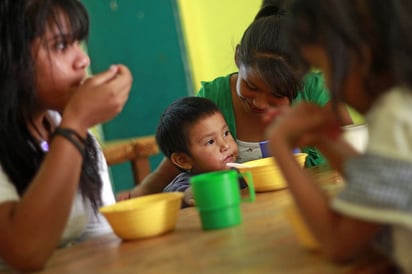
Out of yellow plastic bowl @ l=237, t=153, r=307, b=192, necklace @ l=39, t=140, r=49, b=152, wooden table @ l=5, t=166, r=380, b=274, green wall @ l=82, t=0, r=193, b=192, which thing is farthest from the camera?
green wall @ l=82, t=0, r=193, b=192

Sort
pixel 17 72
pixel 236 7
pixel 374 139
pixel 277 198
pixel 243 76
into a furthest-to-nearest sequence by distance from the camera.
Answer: pixel 236 7 → pixel 243 76 → pixel 277 198 → pixel 17 72 → pixel 374 139

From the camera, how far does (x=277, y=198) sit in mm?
1444

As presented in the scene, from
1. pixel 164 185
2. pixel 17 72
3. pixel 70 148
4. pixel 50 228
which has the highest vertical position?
pixel 17 72

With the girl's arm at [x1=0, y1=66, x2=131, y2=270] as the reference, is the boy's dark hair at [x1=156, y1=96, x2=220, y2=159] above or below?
below

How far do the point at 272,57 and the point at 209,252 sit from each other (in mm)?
1010

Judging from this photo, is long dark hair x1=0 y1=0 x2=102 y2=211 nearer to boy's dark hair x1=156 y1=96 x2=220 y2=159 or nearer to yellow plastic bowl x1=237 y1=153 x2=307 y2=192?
yellow plastic bowl x1=237 y1=153 x2=307 y2=192

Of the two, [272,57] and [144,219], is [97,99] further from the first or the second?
[272,57]

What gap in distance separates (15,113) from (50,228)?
0.31 metres

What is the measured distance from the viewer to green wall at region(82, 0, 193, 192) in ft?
11.5

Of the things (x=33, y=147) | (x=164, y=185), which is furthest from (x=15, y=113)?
(x=164, y=185)

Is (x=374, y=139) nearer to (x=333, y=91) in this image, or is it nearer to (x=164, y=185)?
(x=333, y=91)

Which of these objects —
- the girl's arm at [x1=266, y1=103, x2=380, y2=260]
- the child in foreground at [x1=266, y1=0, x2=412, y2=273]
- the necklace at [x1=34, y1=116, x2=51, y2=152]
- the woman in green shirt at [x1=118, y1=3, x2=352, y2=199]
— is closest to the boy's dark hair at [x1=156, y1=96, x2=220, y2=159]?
the woman in green shirt at [x1=118, y1=3, x2=352, y2=199]

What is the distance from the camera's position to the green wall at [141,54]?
138 inches

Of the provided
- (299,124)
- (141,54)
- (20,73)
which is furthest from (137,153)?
(299,124)
